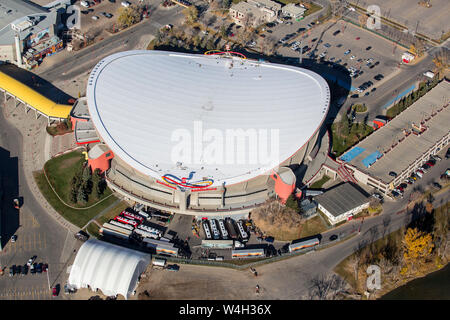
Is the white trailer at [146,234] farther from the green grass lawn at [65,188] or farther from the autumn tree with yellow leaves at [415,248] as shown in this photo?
the autumn tree with yellow leaves at [415,248]

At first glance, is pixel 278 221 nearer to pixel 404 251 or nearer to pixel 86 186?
pixel 404 251

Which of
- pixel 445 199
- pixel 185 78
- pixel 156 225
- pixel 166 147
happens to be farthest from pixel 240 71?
pixel 445 199

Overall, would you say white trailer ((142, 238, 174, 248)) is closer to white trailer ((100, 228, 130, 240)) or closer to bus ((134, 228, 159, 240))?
bus ((134, 228, 159, 240))

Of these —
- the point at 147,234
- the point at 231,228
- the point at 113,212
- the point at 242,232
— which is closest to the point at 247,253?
the point at 242,232

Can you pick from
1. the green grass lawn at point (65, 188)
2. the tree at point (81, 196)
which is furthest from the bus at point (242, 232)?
the tree at point (81, 196)

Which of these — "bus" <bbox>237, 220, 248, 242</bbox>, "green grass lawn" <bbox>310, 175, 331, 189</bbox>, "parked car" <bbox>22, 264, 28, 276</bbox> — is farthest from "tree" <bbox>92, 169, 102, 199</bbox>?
"green grass lawn" <bbox>310, 175, 331, 189</bbox>
